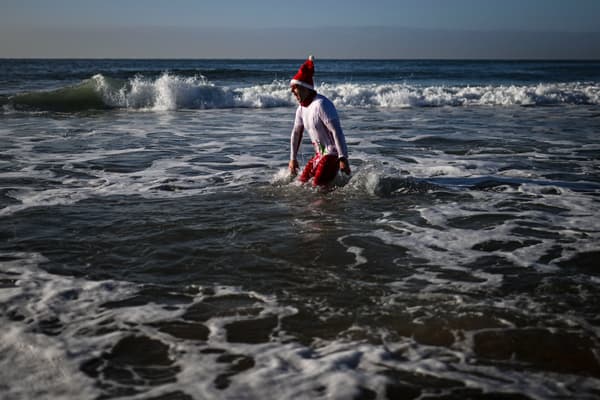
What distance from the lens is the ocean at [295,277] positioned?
2.67m

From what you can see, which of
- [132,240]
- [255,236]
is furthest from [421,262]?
[132,240]

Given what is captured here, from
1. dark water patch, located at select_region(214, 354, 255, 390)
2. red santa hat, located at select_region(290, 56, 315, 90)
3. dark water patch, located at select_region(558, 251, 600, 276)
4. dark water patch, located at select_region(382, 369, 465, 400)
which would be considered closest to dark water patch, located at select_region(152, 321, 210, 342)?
dark water patch, located at select_region(214, 354, 255, 390)

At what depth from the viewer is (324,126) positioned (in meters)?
6.46

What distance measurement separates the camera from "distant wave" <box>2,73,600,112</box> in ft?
62.9

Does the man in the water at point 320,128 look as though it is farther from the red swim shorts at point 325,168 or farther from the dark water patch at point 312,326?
the dark water patch at point 312,326

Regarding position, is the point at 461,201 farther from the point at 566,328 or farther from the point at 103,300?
the point at 103,300

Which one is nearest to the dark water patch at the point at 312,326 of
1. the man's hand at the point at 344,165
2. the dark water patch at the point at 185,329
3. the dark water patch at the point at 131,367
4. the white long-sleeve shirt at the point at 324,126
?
the dark water patch at the point at 185,329

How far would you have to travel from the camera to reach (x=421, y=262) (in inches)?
167

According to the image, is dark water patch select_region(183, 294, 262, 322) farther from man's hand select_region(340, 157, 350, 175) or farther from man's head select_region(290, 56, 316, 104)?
man's head select_region(290, 56, 316, 104)

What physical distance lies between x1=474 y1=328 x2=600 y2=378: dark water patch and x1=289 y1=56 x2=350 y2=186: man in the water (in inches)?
139

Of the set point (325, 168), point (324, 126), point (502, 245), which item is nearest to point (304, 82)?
point (324, 126)

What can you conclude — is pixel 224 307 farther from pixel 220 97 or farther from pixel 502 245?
pixel 220 97

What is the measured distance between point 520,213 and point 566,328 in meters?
2.86

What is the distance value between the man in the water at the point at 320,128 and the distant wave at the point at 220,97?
13.5 m
